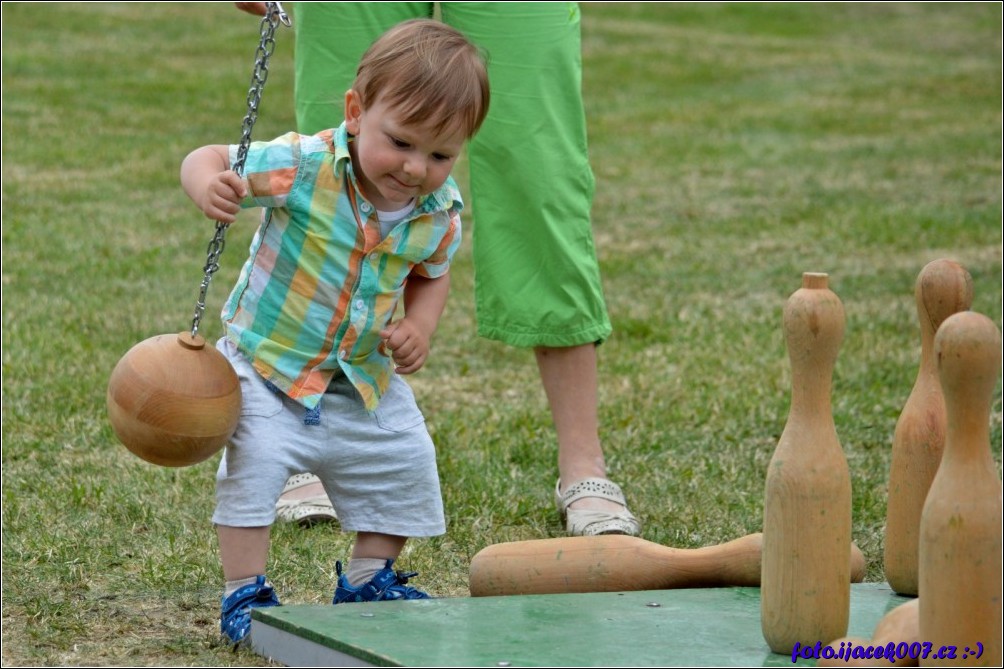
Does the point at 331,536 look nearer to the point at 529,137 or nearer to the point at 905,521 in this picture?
the point at 529,137

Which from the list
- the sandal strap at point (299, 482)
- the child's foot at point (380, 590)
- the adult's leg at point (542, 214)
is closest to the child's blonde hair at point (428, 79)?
the adult's leg at point (542, 214)

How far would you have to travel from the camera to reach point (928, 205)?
9.36 metres

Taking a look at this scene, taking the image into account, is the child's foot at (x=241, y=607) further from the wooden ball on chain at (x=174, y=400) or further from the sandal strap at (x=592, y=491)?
the sandal strap at (x=592, y=491)

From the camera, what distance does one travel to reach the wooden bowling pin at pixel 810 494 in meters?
2.32

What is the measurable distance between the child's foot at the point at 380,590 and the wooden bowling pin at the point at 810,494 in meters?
0.91

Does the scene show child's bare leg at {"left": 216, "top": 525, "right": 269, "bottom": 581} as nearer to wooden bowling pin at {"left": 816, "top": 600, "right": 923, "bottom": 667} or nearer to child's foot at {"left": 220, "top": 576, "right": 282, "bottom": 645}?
child's foot at {"left": 220, "top": 576, "right": 282, "bottom": 645}

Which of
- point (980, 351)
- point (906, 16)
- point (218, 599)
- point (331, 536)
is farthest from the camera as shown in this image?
point (906, 16)

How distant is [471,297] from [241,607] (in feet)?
13.5

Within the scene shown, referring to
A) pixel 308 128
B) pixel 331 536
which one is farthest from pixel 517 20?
pixel 331 536

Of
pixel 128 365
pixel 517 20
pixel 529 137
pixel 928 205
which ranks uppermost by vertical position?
pixel 517 20

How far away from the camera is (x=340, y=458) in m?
2.96

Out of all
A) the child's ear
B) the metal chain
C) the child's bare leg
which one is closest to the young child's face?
the child's ear

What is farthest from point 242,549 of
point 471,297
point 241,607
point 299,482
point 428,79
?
point 471,297

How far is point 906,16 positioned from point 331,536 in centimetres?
2168
